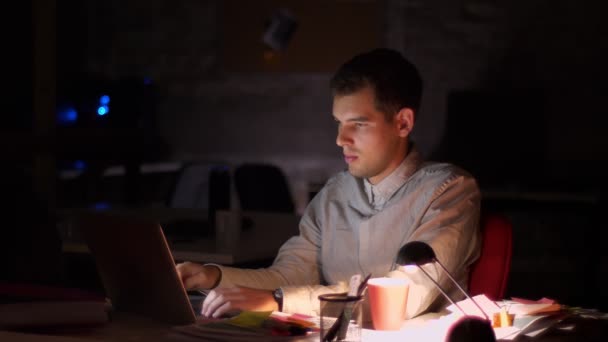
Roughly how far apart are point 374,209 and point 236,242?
2.70 feet

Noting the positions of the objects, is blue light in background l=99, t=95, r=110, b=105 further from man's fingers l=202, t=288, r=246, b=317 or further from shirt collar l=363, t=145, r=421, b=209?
man's fingers l=202, t=288, r=246, b=317

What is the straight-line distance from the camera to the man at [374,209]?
2346 millimetres

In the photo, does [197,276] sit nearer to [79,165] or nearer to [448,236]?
[448,236]

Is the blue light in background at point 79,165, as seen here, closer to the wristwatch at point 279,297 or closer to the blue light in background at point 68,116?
the blue light in background at point 68,116

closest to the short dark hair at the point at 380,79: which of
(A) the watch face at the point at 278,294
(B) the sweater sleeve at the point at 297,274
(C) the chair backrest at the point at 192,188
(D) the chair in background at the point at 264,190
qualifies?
(B) the sweater sleeve at the point at 297,274

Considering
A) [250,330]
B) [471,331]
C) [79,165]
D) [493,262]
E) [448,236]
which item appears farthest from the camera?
[79,165]

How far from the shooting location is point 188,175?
4.96m

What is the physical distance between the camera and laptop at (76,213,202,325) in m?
1.97

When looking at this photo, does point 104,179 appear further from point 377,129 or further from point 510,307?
point 510,307

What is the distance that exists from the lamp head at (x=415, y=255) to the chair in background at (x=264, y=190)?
11.3 ft

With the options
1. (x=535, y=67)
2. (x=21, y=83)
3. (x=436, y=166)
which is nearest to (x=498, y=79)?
(x=535, y=67)

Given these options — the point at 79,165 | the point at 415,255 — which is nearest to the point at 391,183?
the point at 415,255

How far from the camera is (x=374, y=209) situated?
260 cm

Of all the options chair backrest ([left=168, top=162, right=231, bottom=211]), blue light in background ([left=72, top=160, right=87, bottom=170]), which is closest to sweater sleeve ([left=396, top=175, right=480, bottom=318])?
chair backrest ([left=168, top=162, right=231, bottom=211])
